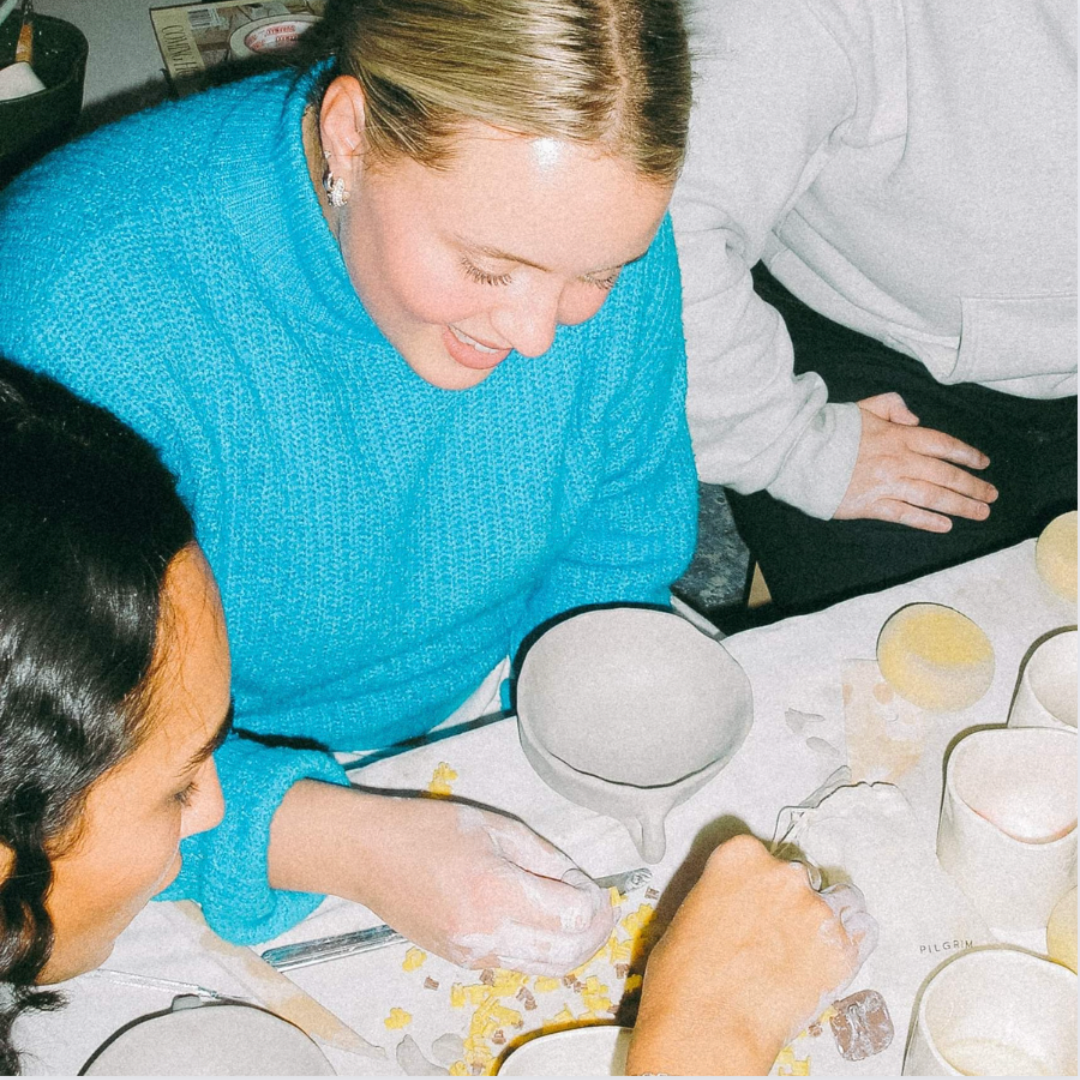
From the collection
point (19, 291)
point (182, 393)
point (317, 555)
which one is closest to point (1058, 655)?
point (317, 555)

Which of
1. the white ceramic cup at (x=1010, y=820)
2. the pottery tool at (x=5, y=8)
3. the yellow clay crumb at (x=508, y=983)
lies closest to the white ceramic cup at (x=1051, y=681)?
the white ceramic cup at (x=1010, y=820)

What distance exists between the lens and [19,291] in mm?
871

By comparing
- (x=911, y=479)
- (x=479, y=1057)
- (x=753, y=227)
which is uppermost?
(x=753, y=227)

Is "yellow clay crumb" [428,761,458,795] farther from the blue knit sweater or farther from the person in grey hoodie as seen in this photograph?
the person in grey hoodie

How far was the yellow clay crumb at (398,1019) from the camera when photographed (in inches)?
33.3

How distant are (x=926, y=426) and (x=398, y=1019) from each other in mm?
1112

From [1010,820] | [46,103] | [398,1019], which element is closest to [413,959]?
[398,1019]

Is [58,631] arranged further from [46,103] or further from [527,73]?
[46,103]

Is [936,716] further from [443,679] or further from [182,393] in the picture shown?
[182,393]

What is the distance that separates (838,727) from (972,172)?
2.18ft

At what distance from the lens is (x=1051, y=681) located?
991 millimetres

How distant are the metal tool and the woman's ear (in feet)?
2.00

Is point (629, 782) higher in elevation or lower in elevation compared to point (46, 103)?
lower

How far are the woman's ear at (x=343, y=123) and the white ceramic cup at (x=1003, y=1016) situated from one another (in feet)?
2.44
